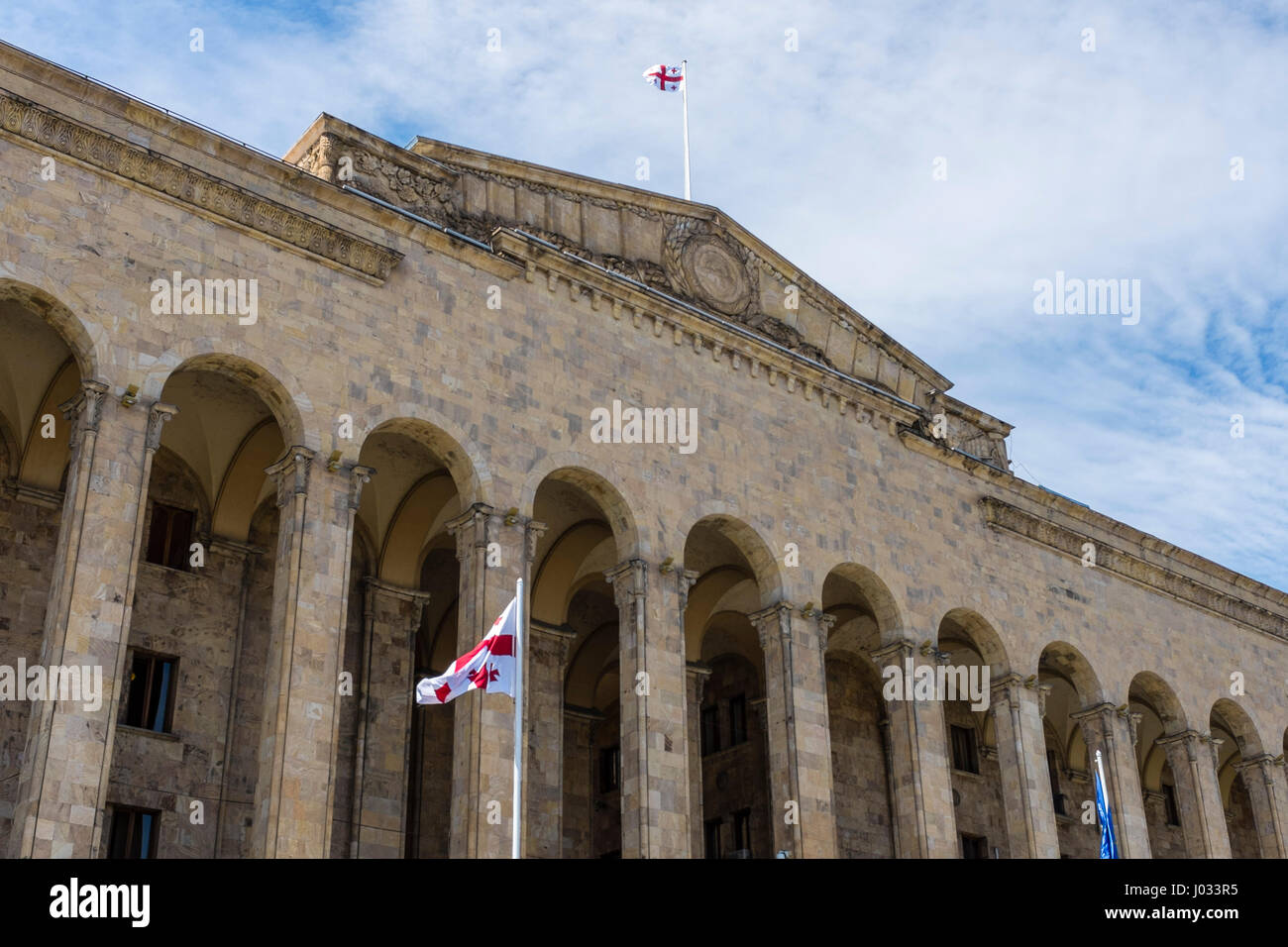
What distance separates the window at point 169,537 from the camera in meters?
23.8

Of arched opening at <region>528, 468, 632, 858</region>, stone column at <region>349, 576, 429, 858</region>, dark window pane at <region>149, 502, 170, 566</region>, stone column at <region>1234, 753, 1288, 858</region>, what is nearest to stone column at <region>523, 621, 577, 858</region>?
arched opening at <region>528, 468, 632, 858</region>

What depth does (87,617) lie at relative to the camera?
57.8 feet

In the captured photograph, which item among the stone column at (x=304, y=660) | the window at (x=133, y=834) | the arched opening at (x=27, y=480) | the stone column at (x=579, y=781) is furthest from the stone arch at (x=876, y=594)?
the arched opening at (x=27, y=480)

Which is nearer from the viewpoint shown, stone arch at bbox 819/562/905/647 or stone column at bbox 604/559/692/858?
stone column at bbox 604/559/692/858

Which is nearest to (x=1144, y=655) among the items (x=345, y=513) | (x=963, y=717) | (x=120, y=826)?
(x=963, y=717)

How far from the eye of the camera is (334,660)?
19.5 metres

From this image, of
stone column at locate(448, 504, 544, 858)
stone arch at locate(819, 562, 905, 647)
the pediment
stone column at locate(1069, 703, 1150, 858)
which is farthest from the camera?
stone column at locate(1069, 703, 1150, 858)

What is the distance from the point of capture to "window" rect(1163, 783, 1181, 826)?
39.9 m

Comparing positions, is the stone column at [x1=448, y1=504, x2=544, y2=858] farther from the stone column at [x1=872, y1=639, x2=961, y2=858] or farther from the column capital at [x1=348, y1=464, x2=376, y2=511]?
the stone column at [x1=872, y1=639, x2=961, y2=858]

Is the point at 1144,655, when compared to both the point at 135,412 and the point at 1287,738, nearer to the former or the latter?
the point at 1287,738

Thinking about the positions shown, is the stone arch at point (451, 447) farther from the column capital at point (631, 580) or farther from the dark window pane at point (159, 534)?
the dark window pane at point (159, 534)

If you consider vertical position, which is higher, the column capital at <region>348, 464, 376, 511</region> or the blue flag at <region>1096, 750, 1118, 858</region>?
the column capital at <region>348, 464, 376, 511</region>

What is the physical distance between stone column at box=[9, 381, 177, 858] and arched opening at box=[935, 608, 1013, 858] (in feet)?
54.8
